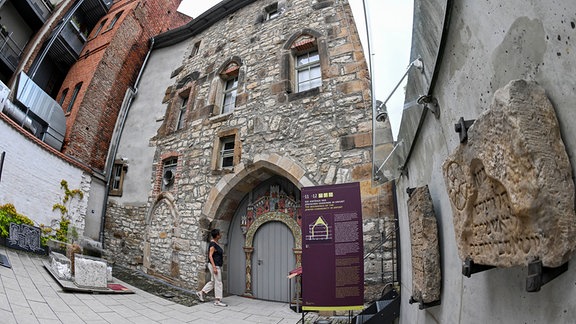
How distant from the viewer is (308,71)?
19.2 feet

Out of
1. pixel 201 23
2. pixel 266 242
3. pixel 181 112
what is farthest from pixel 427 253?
pixel 201 23

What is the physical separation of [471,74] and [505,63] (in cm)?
24

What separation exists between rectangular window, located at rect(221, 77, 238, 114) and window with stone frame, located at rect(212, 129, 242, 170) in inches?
37.0

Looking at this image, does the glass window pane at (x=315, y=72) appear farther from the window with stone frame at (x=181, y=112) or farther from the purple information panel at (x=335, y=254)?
the window with stone frame at (x=181, y=112)

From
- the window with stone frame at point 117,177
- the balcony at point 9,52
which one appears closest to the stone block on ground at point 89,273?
the window with stone frame at point 117,177

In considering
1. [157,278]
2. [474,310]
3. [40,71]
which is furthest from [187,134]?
[40,71]

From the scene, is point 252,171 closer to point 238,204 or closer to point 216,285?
point 238,204

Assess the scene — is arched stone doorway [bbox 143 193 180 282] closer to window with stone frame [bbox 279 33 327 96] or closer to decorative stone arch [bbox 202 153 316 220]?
decorative stone arch [bbox 202 153 316 220]

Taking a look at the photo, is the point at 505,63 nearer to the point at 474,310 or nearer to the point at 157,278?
the point at 474,310

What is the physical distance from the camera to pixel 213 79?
7.12 metres

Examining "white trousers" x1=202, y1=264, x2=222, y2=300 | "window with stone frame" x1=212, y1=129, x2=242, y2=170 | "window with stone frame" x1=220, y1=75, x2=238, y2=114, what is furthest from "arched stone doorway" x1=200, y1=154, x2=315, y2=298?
"window with stone frame" x1=220, y1=75, x2=238, y2=114

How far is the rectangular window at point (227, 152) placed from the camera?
19.8 ft

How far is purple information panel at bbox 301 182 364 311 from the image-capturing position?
2.97 meters

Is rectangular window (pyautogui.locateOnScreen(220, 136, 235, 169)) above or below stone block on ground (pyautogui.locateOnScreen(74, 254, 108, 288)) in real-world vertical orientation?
above
